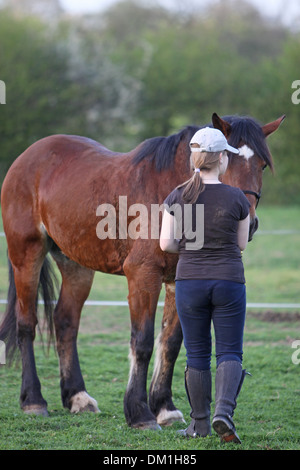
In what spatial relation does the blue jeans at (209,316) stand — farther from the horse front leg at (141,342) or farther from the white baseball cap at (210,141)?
the white baseball cap at (210,141)

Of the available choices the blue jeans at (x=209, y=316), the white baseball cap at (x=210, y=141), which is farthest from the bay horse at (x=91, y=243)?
the blue jeans at (x=209, y=316)

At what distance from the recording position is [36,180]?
5020mm

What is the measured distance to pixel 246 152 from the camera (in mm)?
3910

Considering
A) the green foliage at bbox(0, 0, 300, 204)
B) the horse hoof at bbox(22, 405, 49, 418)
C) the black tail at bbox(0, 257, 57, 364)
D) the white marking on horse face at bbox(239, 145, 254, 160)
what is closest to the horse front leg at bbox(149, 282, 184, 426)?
the horse hoof at bbox(22, 405, 49, 418)

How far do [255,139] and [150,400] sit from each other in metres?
1.93

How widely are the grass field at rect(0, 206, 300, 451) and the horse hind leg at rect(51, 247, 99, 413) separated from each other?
213 mm

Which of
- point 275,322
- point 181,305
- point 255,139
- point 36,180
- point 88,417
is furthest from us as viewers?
point 275,322

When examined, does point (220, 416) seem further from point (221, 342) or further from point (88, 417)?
point (88, 417)

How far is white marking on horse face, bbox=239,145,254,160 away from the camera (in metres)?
3.90

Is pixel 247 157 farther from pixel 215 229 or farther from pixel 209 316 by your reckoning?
pixel 209 316

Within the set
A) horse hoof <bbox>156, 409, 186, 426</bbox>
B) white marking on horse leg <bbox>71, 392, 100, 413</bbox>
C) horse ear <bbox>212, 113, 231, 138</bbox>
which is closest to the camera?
horse ear <bbox>212, 113, 231, 138</bbox>

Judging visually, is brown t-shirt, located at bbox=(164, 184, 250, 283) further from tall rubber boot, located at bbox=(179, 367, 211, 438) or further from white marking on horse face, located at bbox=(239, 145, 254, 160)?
tall rubber boot, located at bbox=(179, 367, 211, 438)

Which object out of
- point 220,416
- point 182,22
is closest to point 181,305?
point 220,416

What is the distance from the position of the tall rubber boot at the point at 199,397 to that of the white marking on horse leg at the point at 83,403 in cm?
114
